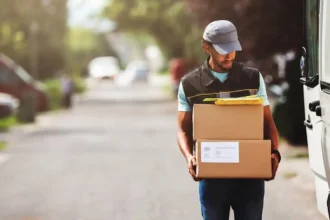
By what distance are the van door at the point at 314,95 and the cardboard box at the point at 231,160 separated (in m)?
1.57

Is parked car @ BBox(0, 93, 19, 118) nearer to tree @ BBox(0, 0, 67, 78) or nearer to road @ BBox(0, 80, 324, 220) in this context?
road @ BBox(0, 80, 324, 220)

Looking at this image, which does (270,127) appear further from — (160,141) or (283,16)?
(160,141)

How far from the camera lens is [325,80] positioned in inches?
283

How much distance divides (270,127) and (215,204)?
569mm

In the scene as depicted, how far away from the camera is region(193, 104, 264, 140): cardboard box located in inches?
240

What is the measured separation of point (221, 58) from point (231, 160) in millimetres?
603

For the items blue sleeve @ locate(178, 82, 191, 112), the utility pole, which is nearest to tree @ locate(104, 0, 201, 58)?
the utility pole

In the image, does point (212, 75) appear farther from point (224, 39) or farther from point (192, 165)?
point (192, 165)

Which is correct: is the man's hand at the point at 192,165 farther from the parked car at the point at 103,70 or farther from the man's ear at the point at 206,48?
the parked car at the point at 103,70

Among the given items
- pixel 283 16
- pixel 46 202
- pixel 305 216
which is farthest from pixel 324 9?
pixel 283 16

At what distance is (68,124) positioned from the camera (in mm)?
28391

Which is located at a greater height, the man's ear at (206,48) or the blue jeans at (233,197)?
the man's ear at (206,48)

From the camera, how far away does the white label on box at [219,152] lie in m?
6.03

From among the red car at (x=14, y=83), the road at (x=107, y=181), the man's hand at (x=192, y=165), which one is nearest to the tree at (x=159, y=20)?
the red car at (x=14, y=83)
